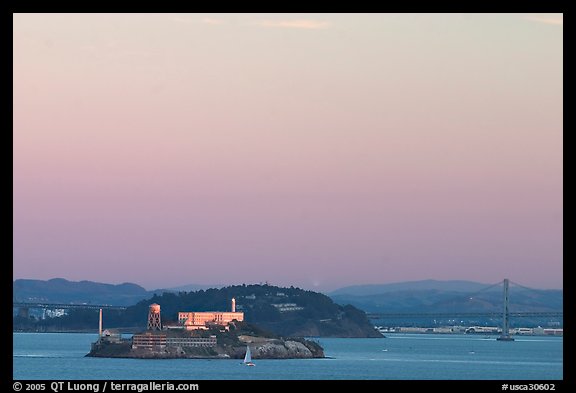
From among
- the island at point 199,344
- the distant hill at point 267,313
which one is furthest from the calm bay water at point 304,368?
the distant hill at point 267,313

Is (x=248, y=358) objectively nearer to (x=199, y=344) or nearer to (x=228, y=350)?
(x=199, y=344)

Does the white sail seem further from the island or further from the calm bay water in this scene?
the island

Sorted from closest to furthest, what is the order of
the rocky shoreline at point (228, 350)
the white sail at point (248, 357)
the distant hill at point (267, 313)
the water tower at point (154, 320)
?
the white sail at point (248, 357)
the rocky shoreline at point (228, 350)
the water tower at point (154, 320)
the distant hill at point (267, 313)

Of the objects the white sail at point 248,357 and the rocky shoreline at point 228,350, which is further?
the rocky shoreline at point 228,350

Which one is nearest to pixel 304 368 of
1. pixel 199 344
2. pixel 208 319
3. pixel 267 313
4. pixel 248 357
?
pixel 248 357

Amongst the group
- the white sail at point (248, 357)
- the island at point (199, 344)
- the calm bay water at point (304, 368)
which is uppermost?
the island at point (199, 344)

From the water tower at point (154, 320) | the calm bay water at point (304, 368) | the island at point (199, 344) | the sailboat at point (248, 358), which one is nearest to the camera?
the calm bay water at point (304, 368)

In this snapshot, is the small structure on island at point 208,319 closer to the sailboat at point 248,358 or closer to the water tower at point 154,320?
the water tower at point 154,320

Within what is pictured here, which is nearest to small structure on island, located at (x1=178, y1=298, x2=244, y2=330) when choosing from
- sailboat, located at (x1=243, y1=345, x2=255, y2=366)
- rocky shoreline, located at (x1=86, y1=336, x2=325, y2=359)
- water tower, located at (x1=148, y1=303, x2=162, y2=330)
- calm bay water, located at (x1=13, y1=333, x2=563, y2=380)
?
water tower, located at (x1=148, y1=303, x2=162, y2=330)
